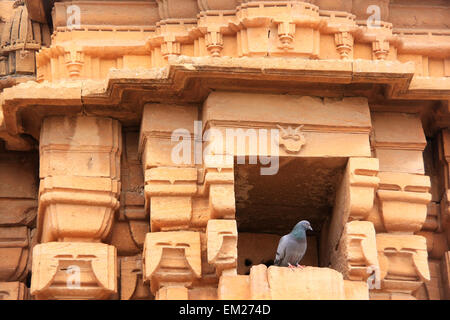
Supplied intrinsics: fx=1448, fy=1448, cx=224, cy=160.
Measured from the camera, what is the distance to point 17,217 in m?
13.7

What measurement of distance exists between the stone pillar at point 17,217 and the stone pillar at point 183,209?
133cm

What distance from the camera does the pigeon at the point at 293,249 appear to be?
12758mm

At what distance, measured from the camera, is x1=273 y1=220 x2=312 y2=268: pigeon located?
12.8m

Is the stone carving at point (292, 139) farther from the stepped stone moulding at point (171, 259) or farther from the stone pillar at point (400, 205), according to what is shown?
the stepped stone moulding at point (171, 259)

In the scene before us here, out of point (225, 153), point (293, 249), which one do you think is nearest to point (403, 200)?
point (293, 249)

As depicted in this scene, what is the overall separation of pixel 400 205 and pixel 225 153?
167 cm

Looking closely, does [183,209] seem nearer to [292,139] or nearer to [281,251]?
[281,251]

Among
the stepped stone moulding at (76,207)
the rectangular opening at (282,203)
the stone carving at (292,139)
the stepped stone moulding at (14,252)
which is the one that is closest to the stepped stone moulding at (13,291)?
the stepped stone moulding at (14,252)

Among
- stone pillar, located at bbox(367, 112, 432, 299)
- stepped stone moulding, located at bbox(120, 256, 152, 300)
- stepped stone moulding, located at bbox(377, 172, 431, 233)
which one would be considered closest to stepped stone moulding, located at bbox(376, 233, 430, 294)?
stone pillar, located at bbox(367, 112, 432, 299)

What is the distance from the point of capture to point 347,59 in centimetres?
1298

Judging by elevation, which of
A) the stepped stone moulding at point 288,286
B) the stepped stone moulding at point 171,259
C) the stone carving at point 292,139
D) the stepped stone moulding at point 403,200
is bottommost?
the stepped stone moulding at point 288,286

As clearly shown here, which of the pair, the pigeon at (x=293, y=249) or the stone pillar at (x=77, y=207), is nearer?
the stone pillar at (x=77, y=207)
